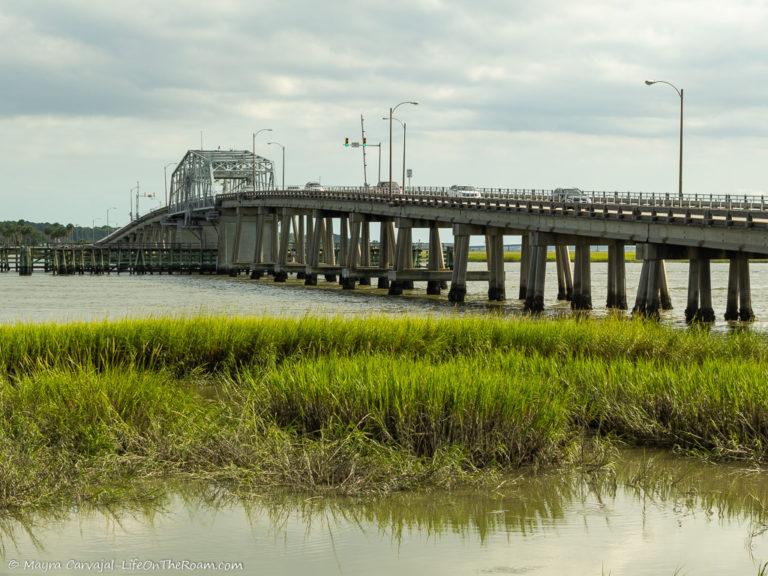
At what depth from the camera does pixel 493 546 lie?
15.7 metres

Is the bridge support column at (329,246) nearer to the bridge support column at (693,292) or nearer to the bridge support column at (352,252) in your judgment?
the bridge support column at (352,252)

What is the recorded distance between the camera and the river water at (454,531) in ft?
48.9

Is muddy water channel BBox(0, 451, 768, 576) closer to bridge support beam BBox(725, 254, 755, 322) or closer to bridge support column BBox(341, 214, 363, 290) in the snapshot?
bridge support beam BBox(725, 254, 755, 322)

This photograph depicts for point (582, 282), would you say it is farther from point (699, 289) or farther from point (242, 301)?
point (242, 301)

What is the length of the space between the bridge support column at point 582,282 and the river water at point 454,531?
155 ft

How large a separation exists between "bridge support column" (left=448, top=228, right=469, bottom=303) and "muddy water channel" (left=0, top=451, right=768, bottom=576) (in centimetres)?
5997

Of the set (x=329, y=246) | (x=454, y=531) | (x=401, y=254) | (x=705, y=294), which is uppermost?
(x=329, y=246)

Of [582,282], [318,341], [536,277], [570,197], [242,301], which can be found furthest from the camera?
[242,301]

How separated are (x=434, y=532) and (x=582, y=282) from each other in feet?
172

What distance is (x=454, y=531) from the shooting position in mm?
16391

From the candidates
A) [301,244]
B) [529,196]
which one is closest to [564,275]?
[529,196]

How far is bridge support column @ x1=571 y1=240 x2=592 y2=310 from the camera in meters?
67.2

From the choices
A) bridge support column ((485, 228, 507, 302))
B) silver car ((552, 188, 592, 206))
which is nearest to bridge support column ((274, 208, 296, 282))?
silver car ((552, 188, 592, 206))

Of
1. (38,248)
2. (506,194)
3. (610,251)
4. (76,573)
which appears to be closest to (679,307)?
(610,251)
